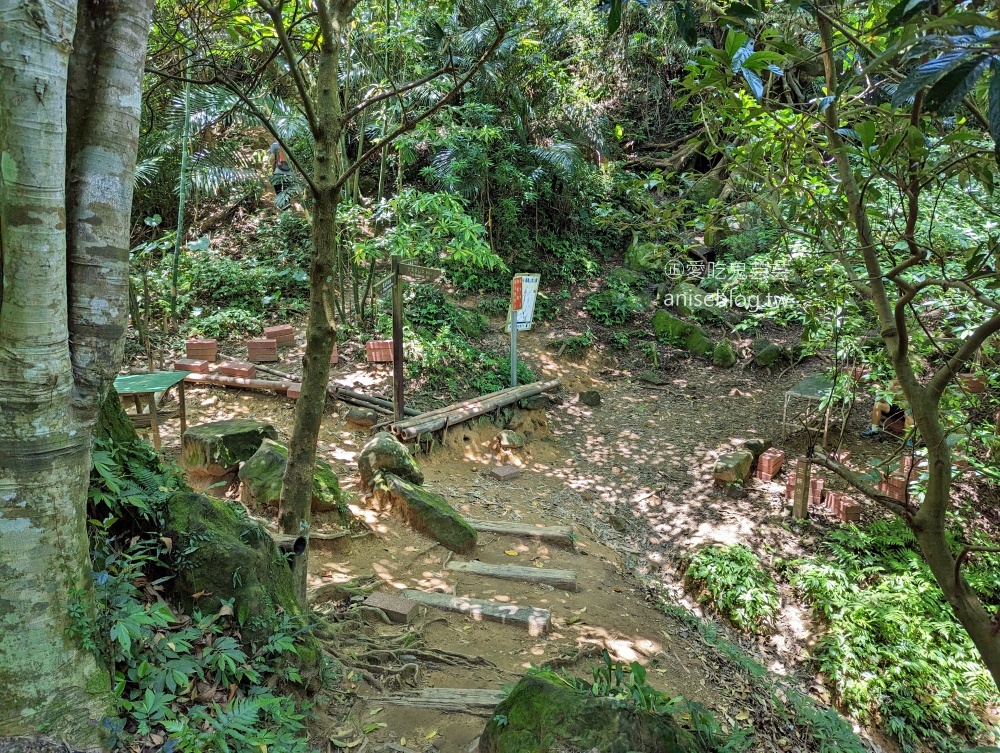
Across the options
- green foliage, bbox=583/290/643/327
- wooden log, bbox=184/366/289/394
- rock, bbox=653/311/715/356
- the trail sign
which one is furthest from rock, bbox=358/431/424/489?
rock, bbox=653/311/715/356

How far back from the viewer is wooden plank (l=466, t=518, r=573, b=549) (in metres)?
5.00

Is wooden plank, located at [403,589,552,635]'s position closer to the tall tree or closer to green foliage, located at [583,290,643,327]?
the tall tree

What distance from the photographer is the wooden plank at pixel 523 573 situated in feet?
14.0

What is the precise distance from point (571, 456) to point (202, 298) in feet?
19.0

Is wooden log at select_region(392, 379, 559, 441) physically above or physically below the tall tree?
below

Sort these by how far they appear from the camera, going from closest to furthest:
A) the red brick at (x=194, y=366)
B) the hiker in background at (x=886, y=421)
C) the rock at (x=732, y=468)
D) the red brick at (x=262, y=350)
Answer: the rock at (x=732, y=468) → the red brick at (x=194, y=366) → the hiker in background at (x=886, y=421) → the red brick at (x=262, y=350)

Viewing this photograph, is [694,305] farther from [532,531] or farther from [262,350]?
[262,350]

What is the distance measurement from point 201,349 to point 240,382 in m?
0.88

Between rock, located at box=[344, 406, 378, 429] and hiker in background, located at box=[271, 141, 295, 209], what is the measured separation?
17.6 ft

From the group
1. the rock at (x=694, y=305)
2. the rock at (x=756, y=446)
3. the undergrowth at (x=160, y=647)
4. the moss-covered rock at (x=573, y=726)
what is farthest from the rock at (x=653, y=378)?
the undergrowth at (x=160, y=647)

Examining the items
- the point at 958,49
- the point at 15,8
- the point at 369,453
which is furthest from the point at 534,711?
the point at 369,453

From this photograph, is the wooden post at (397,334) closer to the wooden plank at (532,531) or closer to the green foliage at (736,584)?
the wooden plank at (532,531)

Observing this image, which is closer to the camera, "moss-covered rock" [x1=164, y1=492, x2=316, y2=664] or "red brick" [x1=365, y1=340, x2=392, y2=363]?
"moss-covered rock" [x1=164, y1=492, x2=316, y2=664]

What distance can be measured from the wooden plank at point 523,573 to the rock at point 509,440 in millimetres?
2563
